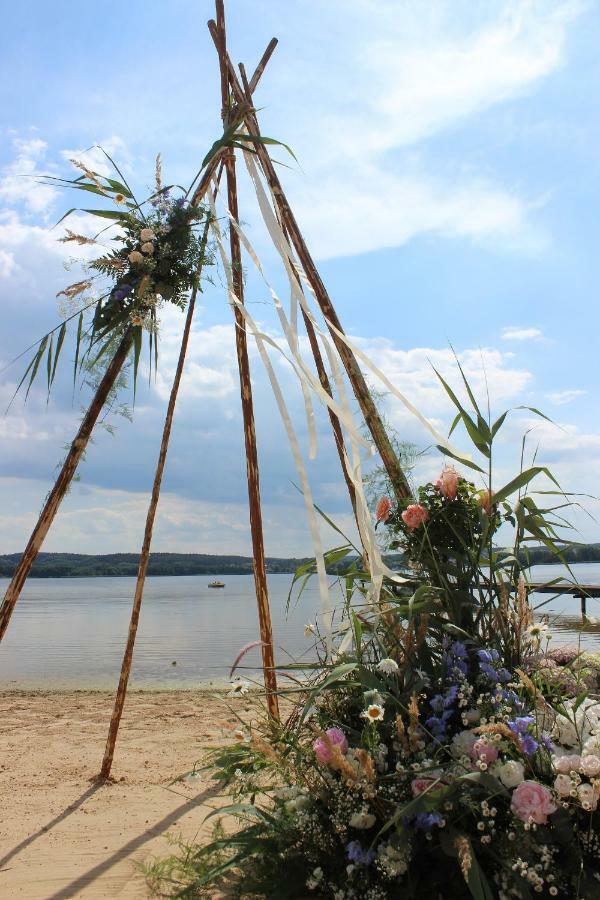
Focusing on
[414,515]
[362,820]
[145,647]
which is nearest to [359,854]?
[362,820]

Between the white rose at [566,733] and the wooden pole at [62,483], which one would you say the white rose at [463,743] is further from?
the wooden pole at [62,483]

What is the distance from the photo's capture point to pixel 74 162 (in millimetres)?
3605

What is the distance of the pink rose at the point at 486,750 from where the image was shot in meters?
2.17

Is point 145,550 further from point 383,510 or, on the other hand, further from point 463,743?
point 463,743

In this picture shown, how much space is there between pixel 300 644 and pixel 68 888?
11.6 m

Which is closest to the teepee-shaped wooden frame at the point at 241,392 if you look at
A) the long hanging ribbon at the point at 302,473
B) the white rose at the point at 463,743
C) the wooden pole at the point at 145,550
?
the wooden pole at the point at 145,550

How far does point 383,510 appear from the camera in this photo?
3123mm

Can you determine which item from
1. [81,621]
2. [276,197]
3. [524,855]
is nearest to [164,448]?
[276,197]

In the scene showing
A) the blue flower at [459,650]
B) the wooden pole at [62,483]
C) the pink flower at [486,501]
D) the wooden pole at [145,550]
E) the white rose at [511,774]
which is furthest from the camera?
the wooden pole at [145,550]

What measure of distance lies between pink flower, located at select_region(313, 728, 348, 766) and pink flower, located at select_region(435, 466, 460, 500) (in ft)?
3.40

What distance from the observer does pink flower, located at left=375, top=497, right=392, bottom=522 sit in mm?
3117

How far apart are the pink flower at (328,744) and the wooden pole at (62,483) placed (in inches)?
67.3

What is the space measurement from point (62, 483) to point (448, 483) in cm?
190

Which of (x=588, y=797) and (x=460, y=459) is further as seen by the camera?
(x=460, y=459)
